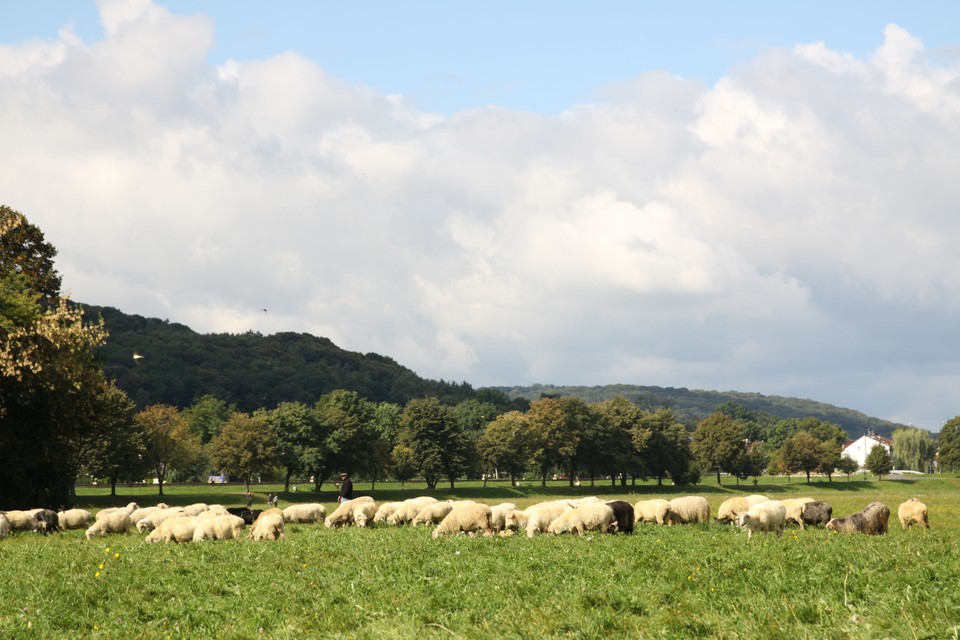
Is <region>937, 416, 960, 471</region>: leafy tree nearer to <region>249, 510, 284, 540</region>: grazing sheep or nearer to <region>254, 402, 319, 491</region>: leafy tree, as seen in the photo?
<region>254, 402, 319, 491</region>: leafy tree

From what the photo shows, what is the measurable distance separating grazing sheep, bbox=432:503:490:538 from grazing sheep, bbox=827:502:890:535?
10.6m

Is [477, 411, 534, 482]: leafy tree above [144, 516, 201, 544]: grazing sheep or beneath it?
above

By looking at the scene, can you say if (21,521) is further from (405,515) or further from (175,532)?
(405,515)

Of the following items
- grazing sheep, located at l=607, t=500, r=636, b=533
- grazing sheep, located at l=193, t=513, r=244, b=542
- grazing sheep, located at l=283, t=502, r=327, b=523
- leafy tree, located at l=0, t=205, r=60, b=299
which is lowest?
grazing sheep, located at l=283, t=502, r=327, b=523

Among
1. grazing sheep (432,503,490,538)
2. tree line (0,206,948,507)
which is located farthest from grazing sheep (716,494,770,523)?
tree line (0,206,948,507)

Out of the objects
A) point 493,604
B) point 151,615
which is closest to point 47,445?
point 151,615

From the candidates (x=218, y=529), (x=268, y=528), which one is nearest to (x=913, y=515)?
(x=268, y=528)

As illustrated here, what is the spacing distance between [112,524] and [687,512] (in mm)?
20168

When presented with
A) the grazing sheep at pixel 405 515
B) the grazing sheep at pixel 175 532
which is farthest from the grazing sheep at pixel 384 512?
the grazing sheep at pixel 175 532

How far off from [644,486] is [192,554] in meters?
104

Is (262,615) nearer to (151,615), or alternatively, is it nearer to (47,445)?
(151,615)

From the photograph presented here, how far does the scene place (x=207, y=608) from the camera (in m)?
16.0

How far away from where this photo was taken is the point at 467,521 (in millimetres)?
27828

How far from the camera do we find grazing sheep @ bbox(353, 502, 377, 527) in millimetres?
32706
